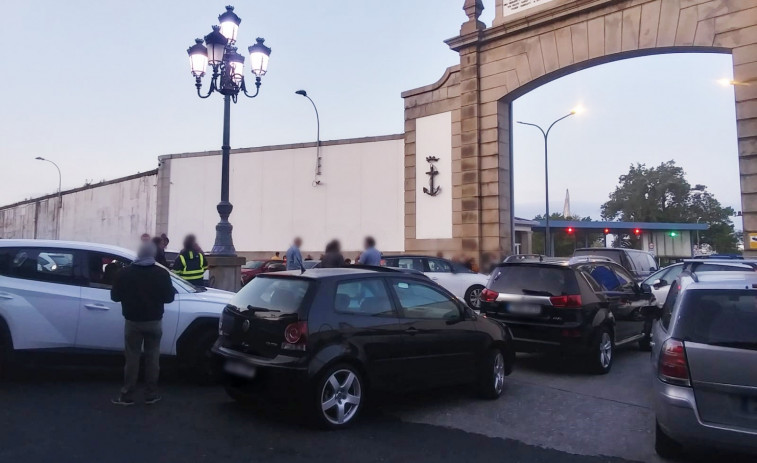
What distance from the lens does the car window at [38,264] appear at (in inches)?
269

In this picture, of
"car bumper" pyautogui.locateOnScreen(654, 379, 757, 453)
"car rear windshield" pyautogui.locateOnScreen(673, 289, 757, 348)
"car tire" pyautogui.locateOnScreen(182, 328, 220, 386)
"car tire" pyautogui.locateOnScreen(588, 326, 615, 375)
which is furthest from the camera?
"car tire" pyautogui.locateOnScreen(588, 326, 615, 375)

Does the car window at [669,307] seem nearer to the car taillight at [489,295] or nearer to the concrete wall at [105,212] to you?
the car taillight at [489,295]

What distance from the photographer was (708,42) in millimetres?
15516

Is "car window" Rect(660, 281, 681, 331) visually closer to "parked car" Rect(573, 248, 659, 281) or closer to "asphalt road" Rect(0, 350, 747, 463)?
"asphalt road" Rect(0, 350, 747, 463)

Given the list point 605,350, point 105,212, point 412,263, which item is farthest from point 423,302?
point 105,212

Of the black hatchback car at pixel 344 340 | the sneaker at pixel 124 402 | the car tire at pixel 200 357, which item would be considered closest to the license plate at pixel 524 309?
the black hatchback car at pixel 344 340

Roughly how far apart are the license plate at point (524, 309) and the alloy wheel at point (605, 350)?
937 mm

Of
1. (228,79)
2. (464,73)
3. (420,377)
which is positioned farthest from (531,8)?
(420,377)

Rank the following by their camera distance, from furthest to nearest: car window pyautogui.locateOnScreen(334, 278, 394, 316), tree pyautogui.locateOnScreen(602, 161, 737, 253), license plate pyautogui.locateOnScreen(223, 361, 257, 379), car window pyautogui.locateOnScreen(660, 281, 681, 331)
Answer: tree pyautogui.locateOnScreen(602, 161, 737, 253) < car window pyautogui.locateOnScreen(334, 278, 394, 316) < license plate pyautogui.locateOnScreen(223, 361, 257, 379) < car window pyautogui.locateOnScreen(660, 281, 681, 331)

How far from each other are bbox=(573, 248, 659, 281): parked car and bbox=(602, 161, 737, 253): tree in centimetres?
6922

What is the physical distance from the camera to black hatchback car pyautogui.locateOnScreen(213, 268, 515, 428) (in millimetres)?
5312

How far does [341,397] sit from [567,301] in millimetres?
3722

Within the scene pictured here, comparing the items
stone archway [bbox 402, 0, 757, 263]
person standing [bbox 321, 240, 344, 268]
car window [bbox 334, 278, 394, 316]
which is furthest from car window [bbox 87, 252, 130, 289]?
stone archway [bbox 402, 0, 757, 263]

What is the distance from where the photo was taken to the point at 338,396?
17.9 ft
